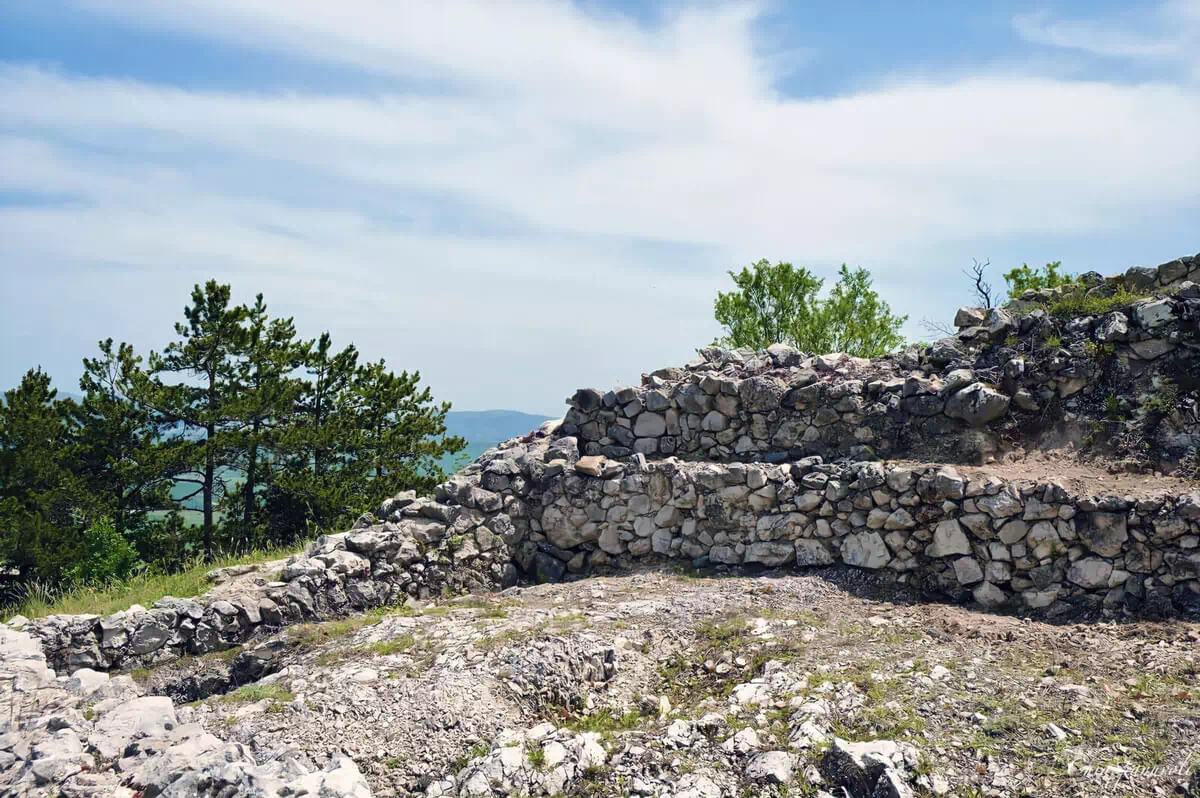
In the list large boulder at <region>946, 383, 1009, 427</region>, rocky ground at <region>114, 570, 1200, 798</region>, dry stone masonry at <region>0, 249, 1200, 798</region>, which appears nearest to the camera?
rocky ground at <region>114, 570, 1200, 798</region>

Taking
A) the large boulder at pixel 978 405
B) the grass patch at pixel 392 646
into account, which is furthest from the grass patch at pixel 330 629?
the large boulder at pixel 978 405

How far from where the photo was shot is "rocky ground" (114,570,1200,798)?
564 centimetres

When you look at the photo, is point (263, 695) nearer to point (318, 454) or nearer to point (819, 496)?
point (819, 496)

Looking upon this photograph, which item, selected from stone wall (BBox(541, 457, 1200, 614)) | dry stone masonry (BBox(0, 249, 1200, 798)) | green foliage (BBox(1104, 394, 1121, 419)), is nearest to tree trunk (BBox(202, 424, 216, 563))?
dry stone masonry (BBox(0, 249, 1200, 798))

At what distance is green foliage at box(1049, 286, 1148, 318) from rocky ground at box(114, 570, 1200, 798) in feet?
14.0

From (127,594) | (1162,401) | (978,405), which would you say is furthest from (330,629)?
(1162,401)

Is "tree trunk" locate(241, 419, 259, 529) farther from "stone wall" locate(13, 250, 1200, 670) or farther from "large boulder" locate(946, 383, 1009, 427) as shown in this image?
"large boulder" locate(946, 383, 1009, 427)

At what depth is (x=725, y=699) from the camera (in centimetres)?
697

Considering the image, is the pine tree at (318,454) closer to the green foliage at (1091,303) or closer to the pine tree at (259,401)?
the pine tree at (259,401)

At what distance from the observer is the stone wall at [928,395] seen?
10141mm

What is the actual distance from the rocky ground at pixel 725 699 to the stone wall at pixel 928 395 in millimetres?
2439

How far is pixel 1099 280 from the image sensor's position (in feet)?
37.3

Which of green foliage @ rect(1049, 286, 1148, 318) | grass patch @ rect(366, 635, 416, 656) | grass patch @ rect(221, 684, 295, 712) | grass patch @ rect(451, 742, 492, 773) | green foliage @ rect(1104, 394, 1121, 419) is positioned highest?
green foliage @ rect(1049, 286, 1148, 318)

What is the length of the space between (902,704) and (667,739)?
1.85m
